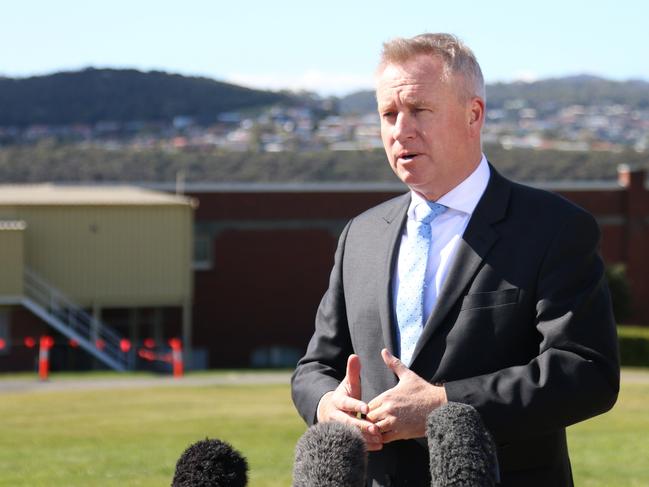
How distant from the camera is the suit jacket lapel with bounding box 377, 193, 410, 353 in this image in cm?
374

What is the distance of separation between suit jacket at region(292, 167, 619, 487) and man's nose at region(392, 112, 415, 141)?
31 centimetres

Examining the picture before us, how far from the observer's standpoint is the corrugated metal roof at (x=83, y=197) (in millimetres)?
40219

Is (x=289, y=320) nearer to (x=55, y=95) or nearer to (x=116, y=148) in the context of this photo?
(x=55, y=95)

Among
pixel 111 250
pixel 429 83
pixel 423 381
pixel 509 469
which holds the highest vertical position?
pixel 429 83

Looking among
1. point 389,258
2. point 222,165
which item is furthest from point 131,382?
point 222,165

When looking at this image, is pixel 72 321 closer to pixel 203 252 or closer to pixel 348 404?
pixel 203 252

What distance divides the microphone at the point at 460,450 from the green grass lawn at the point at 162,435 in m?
5.55

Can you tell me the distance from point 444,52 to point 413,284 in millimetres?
655

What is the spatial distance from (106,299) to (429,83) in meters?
37.7

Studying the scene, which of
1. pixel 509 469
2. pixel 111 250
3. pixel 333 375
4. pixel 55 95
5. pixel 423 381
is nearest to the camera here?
pixel 423 381

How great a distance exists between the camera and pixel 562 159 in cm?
6819

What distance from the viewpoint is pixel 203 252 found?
4666cm

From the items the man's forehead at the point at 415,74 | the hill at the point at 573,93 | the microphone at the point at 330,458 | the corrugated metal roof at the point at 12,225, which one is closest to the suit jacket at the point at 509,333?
the man's forehead at the point at 415,74

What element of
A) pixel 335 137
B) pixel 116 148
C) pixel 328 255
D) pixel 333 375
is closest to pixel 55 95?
pixel 328 255
